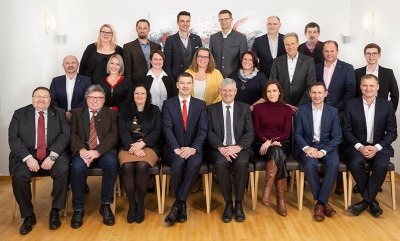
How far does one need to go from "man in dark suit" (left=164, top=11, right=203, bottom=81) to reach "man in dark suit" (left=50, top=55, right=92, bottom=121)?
993 millimetres

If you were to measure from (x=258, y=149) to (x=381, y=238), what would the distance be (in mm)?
1437

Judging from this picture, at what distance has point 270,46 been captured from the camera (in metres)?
5.25

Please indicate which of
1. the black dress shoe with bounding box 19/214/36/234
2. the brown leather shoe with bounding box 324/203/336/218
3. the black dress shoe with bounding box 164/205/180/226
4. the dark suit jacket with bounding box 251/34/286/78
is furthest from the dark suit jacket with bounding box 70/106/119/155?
the brown leather shoe with bounding box 324/203/336/218

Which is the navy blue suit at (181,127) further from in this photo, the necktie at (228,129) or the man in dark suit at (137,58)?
the man in dark suit at (137,58)

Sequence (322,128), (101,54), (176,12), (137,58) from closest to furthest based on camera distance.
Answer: (322,128), (101,54), (137,58), (176,12)

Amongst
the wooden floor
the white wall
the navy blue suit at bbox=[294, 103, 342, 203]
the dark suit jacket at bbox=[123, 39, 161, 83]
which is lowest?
the wooden floor

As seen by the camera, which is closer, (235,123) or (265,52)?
(235,123)

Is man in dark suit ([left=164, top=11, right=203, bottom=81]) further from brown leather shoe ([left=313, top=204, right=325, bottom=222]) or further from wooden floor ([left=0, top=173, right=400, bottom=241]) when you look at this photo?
brown leather shoe ([left=313, top=204, right=325, bottom=222])

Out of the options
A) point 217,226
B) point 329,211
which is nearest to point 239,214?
point 217,226

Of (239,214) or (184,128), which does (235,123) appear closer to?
(184,128)

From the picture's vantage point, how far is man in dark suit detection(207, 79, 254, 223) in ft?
13.3

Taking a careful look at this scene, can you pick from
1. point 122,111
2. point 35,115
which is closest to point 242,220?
point 122,111

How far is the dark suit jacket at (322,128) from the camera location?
170 inches

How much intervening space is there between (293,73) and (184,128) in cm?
142
